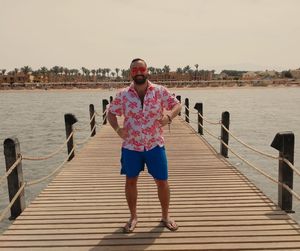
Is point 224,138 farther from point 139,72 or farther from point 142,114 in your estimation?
point 139,72

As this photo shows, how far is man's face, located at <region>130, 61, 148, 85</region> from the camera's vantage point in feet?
15.4

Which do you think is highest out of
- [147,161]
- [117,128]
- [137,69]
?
[137,69]

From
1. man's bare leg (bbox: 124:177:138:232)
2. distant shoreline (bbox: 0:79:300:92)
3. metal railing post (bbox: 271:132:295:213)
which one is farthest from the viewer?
distant shoreline (bbox: 0:79:300:92)

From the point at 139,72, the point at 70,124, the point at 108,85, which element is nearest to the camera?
the point at 139,72

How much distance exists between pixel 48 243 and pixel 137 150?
5.33 feet

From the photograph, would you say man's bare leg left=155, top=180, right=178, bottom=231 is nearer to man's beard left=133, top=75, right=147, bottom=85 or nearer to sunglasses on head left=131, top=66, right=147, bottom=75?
man's beard left=133, top=75, right=147, bottom=85

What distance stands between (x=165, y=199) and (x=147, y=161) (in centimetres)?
62

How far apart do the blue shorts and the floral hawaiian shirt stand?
0.21ft

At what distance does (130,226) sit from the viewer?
5.16 metres

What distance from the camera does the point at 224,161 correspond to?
9812mm

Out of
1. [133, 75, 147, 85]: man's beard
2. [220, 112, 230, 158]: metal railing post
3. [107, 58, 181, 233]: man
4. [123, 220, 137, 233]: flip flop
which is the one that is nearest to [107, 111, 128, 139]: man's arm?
[107, 58, 181, 233]: man

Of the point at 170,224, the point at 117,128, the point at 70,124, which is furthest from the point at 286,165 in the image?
the point at 70,124

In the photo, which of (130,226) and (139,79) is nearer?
(139,79)

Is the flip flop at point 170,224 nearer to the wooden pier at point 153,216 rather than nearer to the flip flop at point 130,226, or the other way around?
the wooden pier at point 153,216
